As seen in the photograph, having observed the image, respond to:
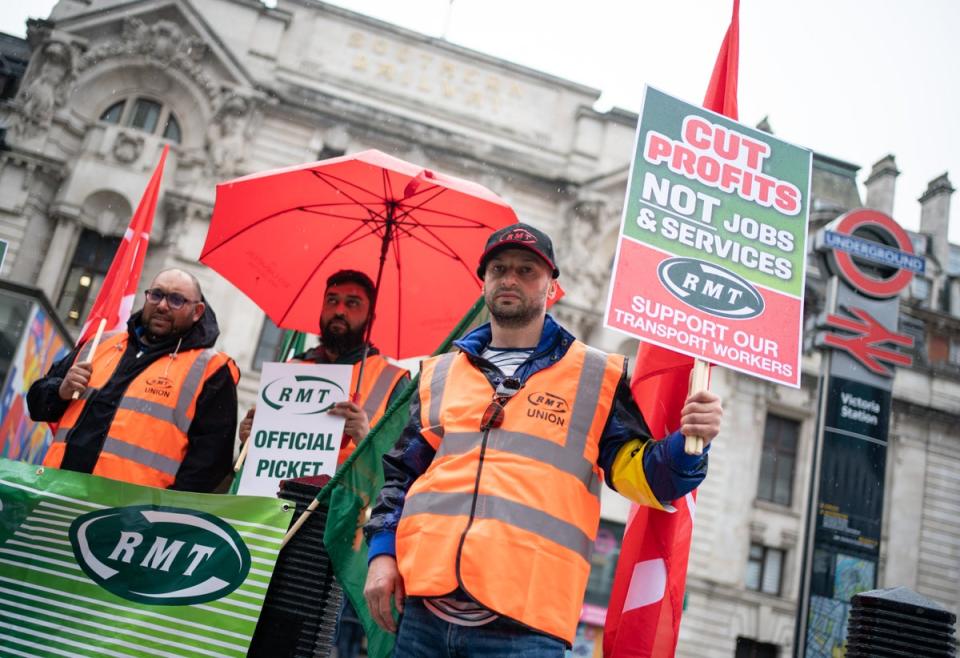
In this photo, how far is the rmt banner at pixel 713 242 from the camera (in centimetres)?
322

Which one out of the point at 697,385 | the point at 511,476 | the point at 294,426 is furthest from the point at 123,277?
the point at 697,385

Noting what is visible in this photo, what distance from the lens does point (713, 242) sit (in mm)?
A: 3480

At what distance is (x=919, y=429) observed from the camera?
79.2 ft

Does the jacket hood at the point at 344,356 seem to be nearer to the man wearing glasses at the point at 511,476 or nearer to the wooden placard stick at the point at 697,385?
the man wearing glasses at the point at 511,476

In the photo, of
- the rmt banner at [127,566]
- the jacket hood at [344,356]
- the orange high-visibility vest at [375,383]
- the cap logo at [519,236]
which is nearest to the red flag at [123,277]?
the jacket hood at [344,356]

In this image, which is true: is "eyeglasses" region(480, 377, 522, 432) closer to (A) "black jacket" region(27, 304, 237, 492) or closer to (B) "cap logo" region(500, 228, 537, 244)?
(B) "cap logo" region(500, 228, 537, 244)

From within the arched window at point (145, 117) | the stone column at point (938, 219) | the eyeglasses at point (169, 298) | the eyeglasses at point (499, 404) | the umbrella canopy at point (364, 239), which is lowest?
the eyeglasses at point (499, 404)

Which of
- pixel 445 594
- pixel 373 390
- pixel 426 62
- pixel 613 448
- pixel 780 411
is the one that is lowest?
pixel 445 594

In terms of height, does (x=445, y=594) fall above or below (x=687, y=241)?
below

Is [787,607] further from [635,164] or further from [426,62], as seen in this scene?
[635,164]

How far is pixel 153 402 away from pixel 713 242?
3.14m

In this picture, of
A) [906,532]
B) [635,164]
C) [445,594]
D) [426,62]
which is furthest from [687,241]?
[906,532]

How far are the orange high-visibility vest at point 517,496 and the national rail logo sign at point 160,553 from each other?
43.7 inches

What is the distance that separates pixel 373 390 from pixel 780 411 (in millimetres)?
19758
